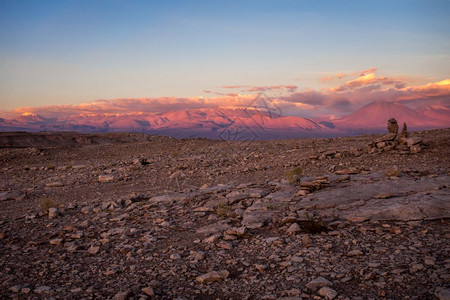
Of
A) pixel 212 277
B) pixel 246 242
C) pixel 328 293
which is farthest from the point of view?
pixel 246 242

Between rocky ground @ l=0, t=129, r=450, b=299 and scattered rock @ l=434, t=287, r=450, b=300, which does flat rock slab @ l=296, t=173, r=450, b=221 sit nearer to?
rocky ground @ l=0, t=129, r=450, b=299

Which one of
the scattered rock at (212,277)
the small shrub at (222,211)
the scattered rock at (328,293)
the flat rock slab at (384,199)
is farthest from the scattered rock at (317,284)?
the small shrub at (222,211)

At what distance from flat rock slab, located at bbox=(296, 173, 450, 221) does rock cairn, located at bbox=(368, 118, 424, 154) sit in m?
5.76

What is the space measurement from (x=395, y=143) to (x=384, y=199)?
8.70 m

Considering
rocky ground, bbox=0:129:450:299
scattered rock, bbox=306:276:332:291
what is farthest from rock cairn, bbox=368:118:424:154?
scattered rock, bbox=306:276:332:291

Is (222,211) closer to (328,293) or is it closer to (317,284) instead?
(317,284)

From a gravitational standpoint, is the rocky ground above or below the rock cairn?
below

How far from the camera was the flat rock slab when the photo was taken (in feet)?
21.8

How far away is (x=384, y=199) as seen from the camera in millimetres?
7484

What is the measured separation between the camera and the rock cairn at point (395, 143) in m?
14.4

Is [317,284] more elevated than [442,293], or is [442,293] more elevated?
[442,293]

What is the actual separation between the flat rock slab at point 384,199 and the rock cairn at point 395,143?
5.76m

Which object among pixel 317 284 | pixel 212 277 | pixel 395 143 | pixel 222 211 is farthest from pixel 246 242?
pixel 395 143

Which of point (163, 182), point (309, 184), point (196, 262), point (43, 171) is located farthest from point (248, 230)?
point (43, 171)
